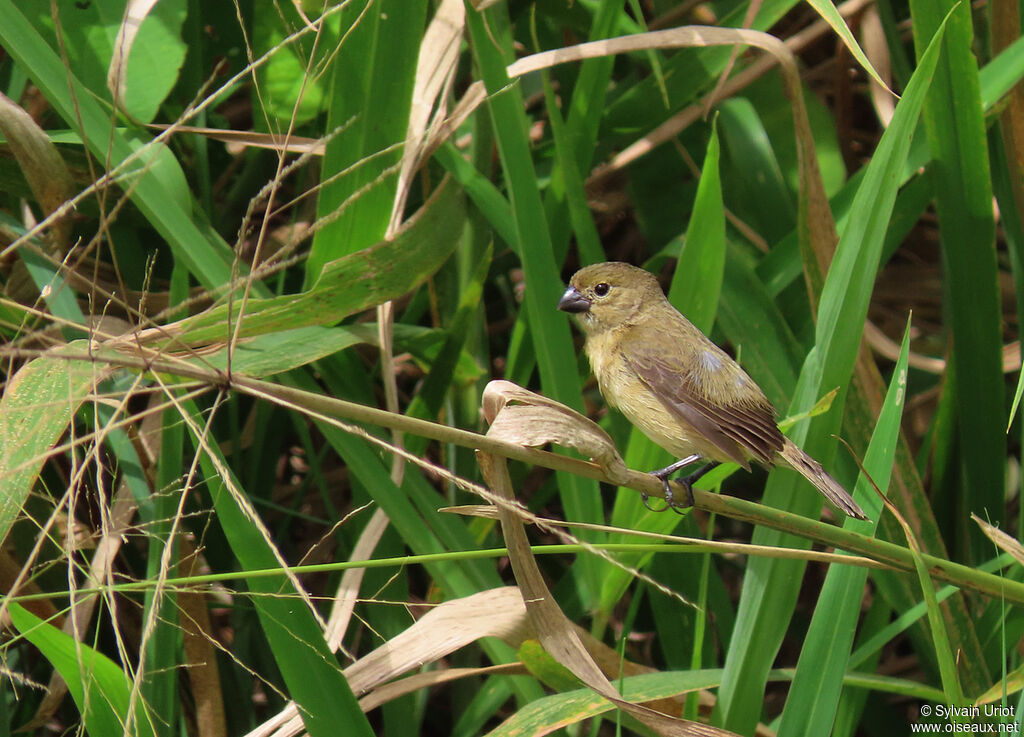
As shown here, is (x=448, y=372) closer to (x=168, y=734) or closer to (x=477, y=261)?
(x=477, y=261)

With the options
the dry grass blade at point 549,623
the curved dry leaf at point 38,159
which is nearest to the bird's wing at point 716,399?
the dry grass blade at point 549,623

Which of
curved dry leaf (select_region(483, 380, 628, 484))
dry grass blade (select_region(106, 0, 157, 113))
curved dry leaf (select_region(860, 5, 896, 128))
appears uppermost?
dry grass blade (select_region(106, 0, 157, 113))

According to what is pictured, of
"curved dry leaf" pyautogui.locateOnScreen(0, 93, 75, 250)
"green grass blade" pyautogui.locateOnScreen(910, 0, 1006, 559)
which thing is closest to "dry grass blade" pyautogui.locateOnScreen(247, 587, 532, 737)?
"curved dry leaf" pyautogui.locateOnScreen(0, 93, 75, 250)

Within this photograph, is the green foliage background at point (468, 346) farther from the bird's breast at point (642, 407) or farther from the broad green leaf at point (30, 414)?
the bird's breast at point (642, 407)

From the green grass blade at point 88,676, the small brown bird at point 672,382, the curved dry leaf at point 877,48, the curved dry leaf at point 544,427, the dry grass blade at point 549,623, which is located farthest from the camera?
the curved dry leaf at point 877,48

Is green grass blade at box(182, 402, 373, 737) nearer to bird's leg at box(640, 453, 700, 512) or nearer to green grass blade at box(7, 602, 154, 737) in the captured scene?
green grass blade at box(7, 602, 154, 737)
